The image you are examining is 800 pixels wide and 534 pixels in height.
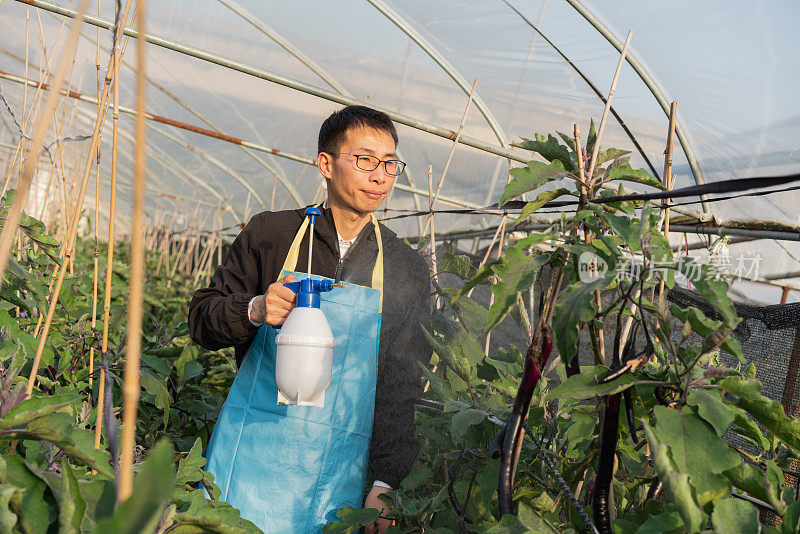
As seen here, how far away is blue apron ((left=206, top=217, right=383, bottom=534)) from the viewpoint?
4.62 feet

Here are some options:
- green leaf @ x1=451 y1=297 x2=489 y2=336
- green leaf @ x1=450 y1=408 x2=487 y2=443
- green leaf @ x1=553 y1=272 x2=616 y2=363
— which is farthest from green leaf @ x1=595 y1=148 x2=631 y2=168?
green leaf @ x1=451 y1=297 x2=489 y2=336

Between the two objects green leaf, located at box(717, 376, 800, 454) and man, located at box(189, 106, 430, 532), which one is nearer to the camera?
green leaf, located at box(717, 376, 800, 454)

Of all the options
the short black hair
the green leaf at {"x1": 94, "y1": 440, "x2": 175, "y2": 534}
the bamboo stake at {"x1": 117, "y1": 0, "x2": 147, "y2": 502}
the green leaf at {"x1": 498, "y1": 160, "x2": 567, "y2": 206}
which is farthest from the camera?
the short black hair

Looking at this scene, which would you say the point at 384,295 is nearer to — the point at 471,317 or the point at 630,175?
the point at 471,317

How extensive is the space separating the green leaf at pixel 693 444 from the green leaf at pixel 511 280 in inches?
7.4

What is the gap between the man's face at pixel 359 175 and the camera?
1.60 meters

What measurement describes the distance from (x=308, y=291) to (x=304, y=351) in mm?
132

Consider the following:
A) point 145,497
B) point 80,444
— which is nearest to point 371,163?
point 80,444

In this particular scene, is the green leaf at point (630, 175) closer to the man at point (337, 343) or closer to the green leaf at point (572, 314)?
the green leaf at point (572, 314)

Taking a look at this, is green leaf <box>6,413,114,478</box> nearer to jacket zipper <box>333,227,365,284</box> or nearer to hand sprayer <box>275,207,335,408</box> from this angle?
hand sprayer <box>275,207,335,408</box>

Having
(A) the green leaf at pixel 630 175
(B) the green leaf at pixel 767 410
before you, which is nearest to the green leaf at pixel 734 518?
(B) the green leaf at pixel 767 410

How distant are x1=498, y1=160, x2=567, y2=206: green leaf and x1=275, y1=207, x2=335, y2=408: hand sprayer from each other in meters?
0.50

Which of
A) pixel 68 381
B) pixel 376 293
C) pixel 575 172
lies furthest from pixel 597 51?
pixel 68 381

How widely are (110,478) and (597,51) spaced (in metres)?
3.16
